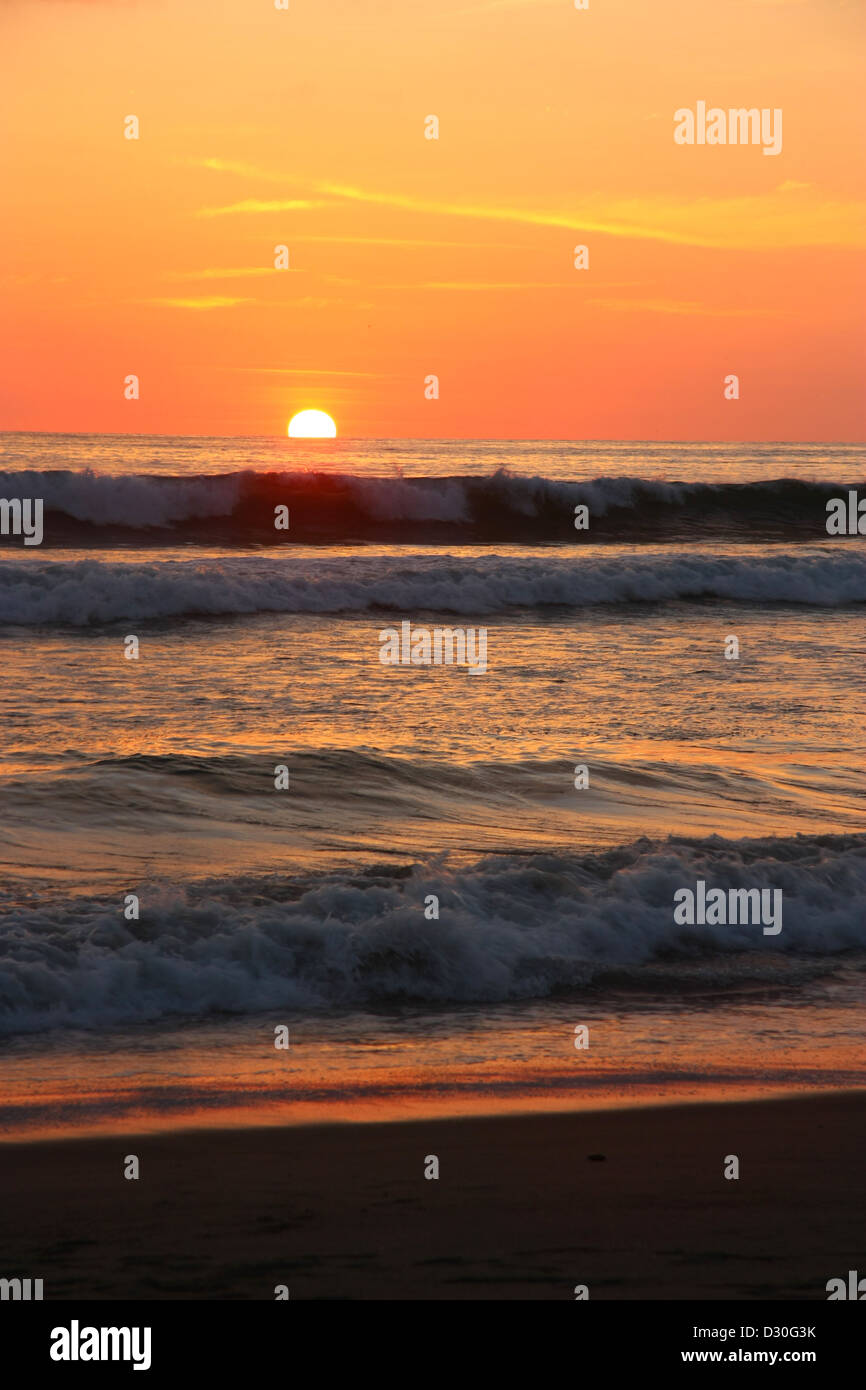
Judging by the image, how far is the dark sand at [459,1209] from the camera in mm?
3664

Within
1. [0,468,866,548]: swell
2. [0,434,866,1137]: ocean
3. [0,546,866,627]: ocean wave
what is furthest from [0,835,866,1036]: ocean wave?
[0,468,866,548]: swell

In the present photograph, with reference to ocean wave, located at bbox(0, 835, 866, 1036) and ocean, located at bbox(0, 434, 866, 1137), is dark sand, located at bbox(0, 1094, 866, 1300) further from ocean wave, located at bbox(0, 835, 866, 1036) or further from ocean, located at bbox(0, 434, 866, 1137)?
ocean wave, located at bbox(0, 835, 866, 1036)

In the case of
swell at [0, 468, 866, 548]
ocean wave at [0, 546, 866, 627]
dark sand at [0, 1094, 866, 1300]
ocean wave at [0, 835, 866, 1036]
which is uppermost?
swell at [0, 468, 866, 548]

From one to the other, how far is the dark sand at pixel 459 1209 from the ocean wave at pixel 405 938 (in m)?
1.40

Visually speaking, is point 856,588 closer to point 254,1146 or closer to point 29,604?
point 29,604

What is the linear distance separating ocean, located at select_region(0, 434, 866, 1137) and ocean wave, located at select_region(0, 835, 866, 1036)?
2cm

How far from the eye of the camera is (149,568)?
20.8 metres

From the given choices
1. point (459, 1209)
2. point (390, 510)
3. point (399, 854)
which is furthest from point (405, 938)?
point (390, 510)

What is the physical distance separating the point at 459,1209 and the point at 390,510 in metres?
29.6

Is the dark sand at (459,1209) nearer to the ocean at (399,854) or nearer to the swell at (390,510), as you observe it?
the ocean at (399,854)

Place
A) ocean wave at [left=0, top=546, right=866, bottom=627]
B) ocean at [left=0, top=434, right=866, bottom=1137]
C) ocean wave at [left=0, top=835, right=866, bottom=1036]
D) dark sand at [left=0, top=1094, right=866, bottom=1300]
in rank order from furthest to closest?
ocean wave at [left=0, top=546, right=866, bottom=627], ocean wave at [left=0, top=835, right=866, bottom=1036], ocean at [left=0, top=434, right=866, bottom=1137], dark sand at [left=0, top=1094, right=866, bottom=1300]

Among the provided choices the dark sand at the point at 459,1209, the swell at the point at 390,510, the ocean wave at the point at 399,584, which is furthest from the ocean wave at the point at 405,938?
the swell at the point at 390,510

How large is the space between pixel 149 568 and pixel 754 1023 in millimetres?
16392

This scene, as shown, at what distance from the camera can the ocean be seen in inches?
214
